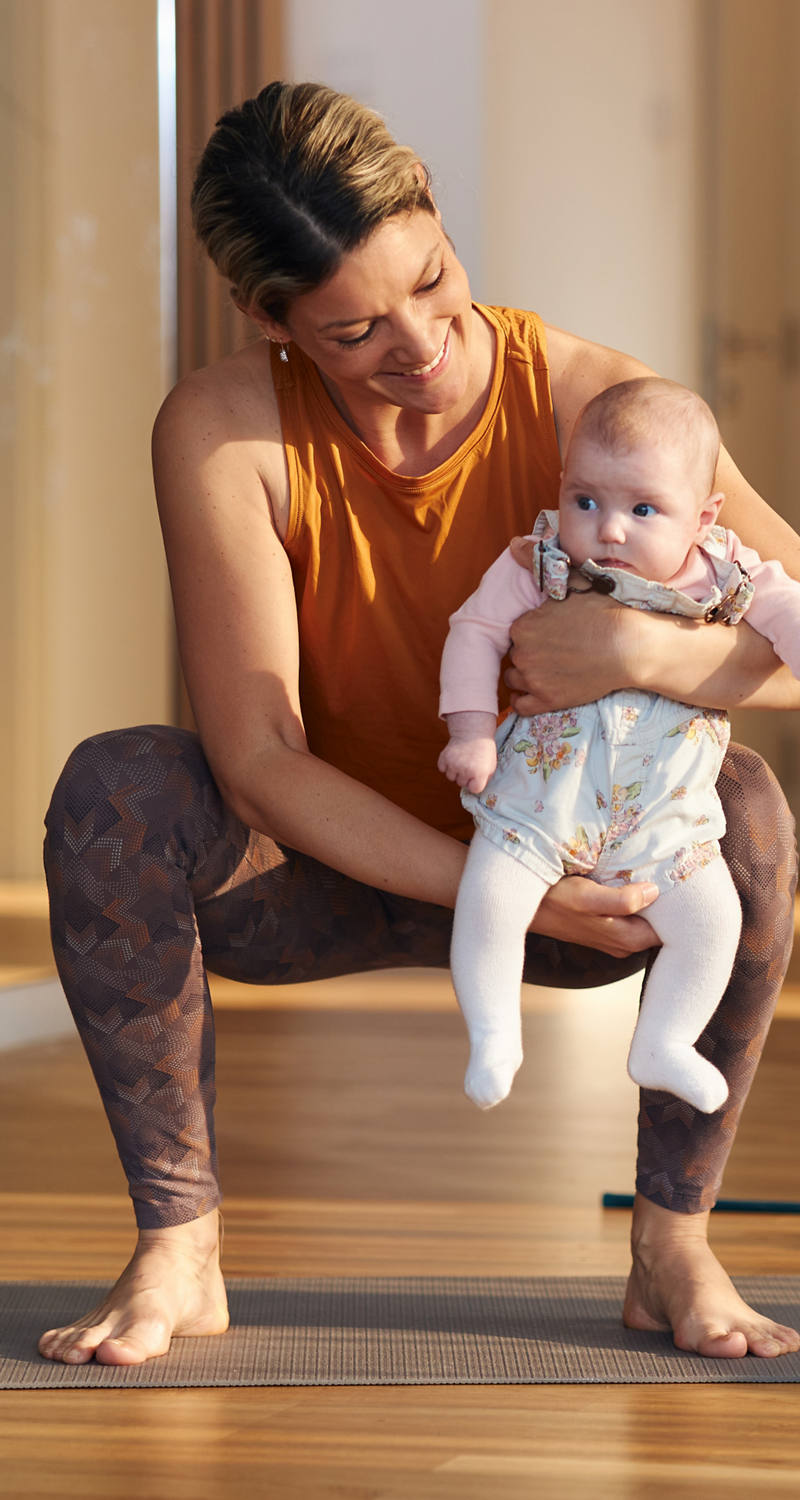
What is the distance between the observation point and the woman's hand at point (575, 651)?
4.36ft

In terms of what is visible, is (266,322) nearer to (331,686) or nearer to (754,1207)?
(331,686)

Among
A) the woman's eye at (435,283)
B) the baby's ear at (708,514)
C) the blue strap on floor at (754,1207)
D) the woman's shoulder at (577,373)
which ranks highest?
the woman's eye at (435,283)

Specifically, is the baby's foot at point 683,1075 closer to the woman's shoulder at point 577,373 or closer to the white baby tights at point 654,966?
the white baby tights at point 654,966

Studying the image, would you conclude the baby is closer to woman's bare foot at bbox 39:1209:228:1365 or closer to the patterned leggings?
the patterned leggings

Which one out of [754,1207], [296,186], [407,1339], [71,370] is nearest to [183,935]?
[407,1339]

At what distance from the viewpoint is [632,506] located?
1308mm

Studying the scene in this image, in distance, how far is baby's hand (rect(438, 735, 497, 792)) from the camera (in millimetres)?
1325

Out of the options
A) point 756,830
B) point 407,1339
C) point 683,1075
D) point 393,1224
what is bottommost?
point 393,1224

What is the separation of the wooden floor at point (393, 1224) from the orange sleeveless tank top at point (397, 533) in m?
0.55

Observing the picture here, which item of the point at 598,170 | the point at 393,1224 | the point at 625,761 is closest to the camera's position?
the point at 625,761

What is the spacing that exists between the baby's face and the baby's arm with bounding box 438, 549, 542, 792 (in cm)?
7

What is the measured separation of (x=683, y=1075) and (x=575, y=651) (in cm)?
35

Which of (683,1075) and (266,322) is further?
(266,322)

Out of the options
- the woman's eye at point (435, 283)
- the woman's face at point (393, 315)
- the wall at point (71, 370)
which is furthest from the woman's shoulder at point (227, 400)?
the wall at point (71, 370)
